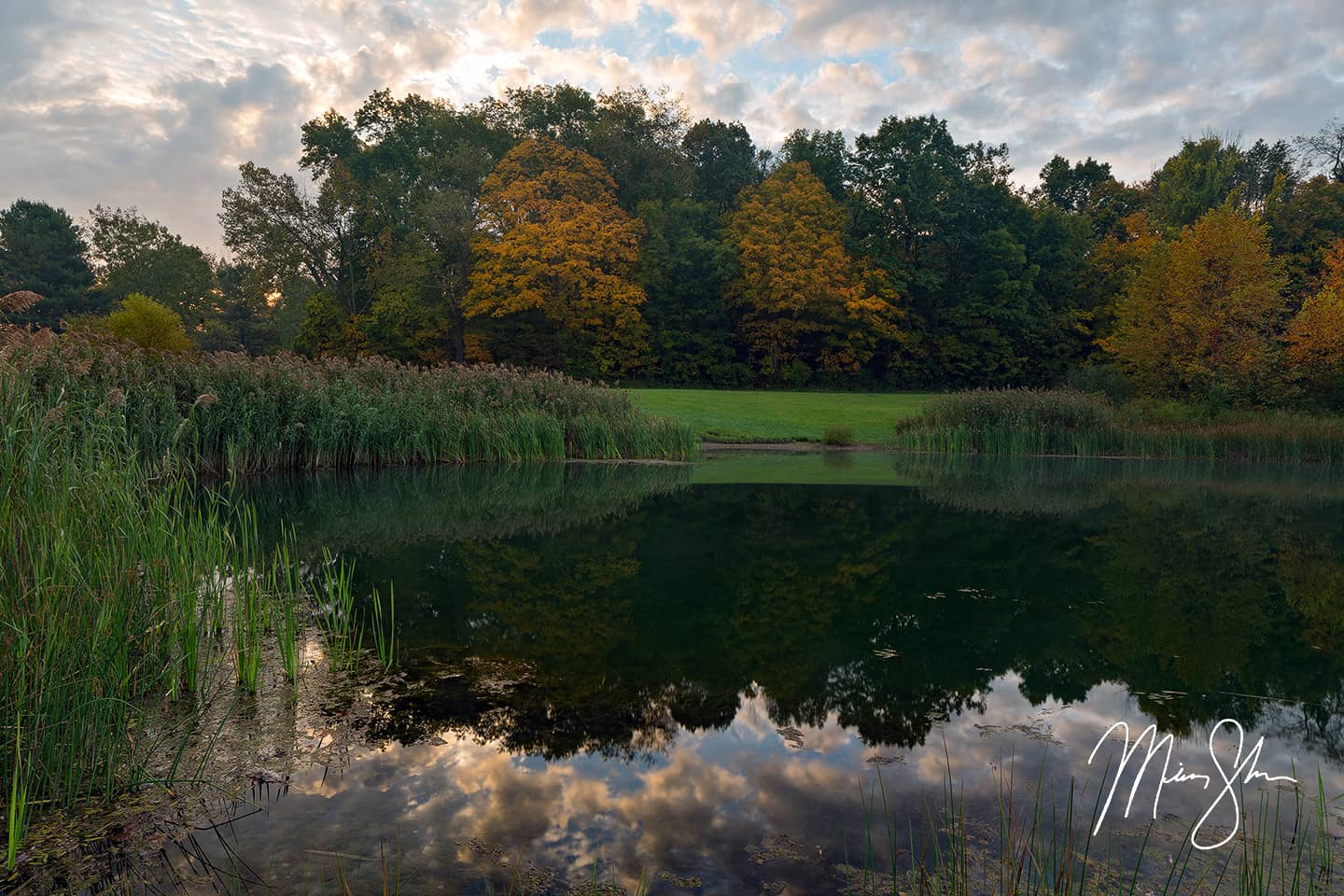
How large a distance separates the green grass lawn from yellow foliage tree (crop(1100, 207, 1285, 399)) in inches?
314

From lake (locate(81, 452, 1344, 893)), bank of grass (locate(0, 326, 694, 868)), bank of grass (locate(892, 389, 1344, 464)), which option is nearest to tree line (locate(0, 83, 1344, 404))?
bank of grass (locate(892, 389, 1344, 464))

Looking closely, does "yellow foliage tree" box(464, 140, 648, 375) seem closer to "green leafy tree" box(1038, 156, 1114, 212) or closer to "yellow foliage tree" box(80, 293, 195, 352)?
"yellow foliage tree" box(80, 293, 195, 352)

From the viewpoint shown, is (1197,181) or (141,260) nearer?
(1197,181)

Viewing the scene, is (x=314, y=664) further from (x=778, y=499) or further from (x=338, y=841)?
(x=778, y=499)

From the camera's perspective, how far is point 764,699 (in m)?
4.02

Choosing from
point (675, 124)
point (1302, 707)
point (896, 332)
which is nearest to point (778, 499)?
point (1302, 707)

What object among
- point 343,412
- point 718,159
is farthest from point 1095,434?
point 718,159

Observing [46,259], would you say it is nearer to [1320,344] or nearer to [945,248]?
[945,248]

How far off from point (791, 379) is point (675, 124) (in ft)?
48.6

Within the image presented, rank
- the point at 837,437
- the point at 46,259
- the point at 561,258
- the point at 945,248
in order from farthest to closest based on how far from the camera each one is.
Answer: the point at 46,259, the point at 945,248, the point at 561,258, the point at 837,437

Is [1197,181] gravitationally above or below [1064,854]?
above

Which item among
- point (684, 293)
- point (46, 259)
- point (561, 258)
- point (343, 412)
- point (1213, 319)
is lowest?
point (343, 412)

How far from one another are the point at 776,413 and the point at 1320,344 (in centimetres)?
1857

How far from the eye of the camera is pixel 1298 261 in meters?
36.6
